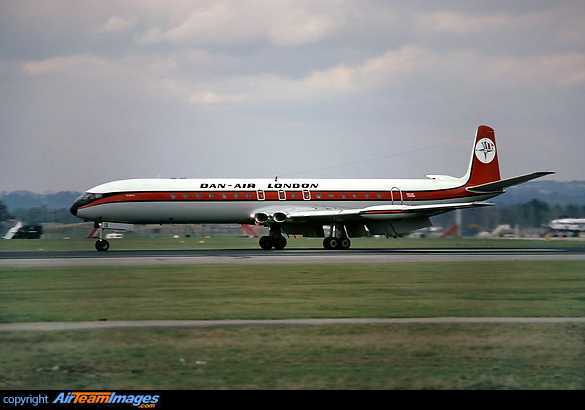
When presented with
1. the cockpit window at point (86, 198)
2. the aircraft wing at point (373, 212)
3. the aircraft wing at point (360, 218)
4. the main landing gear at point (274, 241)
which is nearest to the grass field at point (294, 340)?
the aircraft wing at point (373, 212)

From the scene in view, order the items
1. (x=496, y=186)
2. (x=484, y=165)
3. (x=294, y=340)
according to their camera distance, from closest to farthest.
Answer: (x=294, y=340)
(x=496, y=186)
(x=484, y=165)

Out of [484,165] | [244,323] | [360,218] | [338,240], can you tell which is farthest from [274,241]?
[244,323]

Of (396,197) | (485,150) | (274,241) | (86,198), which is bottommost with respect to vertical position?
(274,241)

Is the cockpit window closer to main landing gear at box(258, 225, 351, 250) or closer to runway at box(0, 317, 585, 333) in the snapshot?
main landing gear at box(258, 225, 351, 250)

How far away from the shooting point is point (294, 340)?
11.6 m

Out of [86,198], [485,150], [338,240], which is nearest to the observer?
[86,198]

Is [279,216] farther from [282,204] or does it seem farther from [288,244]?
[288,244]

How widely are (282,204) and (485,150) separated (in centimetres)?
1670

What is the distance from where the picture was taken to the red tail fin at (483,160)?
162 ft

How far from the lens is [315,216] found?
43.2 m

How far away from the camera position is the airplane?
43.1 m

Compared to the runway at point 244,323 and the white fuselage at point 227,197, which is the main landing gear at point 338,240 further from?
the runway at point 244,323

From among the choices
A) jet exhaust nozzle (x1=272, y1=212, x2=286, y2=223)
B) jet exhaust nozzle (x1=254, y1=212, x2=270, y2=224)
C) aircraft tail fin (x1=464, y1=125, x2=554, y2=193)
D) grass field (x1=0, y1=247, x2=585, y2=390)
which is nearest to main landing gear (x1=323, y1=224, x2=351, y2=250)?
jet exhaust nozzle (x1=272, y1=212, x2=286, y2=223)
